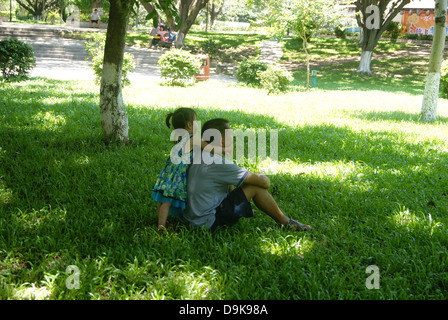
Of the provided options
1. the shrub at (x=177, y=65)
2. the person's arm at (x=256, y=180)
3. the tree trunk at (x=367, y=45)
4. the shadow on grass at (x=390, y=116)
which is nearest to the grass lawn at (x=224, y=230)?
the person's arm at (x=256, y=180)

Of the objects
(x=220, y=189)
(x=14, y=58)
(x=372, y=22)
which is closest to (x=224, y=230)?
(x=220, y=189)

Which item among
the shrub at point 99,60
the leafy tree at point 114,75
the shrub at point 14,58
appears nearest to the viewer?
the leafy tree at point 114,75

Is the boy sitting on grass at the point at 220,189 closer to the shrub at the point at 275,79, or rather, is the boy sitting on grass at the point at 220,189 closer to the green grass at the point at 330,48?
the shrub at the point at 275,79

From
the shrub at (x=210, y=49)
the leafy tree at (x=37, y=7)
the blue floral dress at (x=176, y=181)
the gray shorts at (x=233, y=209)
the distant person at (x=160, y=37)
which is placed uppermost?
the leafy tree at (x=37, y=7)

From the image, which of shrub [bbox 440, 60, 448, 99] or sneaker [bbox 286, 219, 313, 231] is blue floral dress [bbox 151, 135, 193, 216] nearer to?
sneaker [bbox 286, 219, 313, 231]

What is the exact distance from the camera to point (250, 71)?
15.6 meters

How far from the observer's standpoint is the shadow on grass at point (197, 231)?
109 inches

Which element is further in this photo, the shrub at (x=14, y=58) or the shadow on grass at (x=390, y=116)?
the shrub at (x=14, y=58)

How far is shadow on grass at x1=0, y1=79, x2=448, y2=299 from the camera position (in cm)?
276

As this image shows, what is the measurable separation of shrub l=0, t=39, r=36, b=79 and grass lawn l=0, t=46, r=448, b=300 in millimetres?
5912

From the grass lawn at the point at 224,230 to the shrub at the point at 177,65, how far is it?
271 inches

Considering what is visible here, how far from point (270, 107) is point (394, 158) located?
4495mm

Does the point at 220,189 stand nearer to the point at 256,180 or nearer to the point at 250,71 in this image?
the point at 256,180

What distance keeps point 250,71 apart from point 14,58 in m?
8.07
